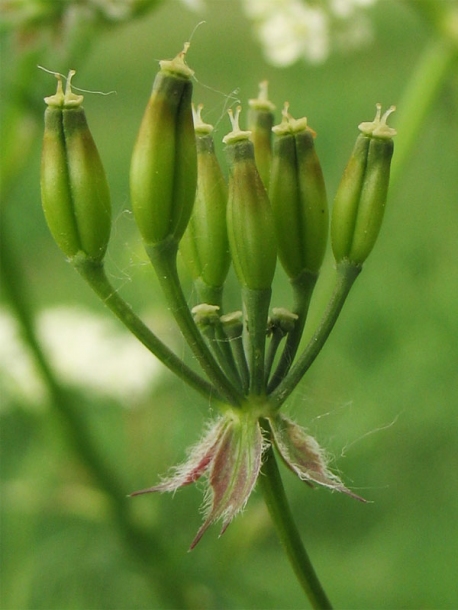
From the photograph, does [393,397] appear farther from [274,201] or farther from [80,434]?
[274,201]

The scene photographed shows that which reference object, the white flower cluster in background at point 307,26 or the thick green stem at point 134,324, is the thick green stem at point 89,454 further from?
the thick green stem at point 134,324

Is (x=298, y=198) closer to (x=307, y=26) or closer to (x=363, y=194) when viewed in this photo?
(x=363, y=194)

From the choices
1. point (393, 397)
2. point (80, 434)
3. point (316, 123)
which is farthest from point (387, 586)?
point (316, 123)

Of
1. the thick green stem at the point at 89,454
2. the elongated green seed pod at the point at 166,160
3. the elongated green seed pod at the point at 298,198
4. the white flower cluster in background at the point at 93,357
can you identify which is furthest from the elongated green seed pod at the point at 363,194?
the white flower cluster in background at the point at 93,357

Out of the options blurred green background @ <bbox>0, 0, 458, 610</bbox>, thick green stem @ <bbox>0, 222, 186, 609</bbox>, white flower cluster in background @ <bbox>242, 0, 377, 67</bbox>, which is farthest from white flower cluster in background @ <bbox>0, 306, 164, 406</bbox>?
white flower cluster in background @ <bbox>242, 0, 377, 67</bbox>

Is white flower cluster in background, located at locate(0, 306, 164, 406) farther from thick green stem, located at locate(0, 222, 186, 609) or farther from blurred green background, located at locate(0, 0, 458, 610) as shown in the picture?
thick green stem, located at locate(0, 222, 186, 609)
